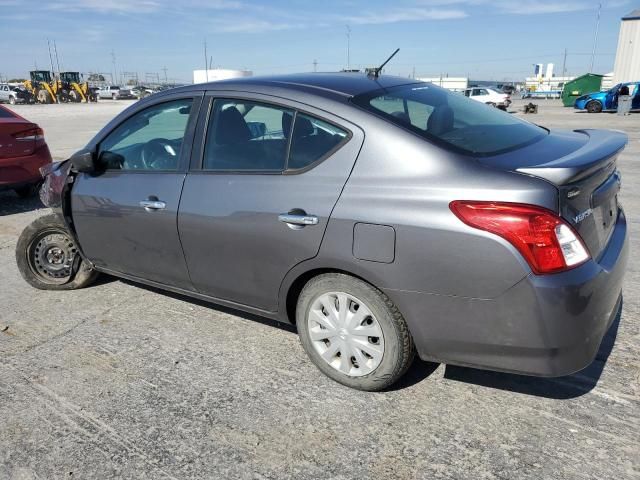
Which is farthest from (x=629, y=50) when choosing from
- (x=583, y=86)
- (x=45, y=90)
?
(x=45, y=90)

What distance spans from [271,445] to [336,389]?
21.2 inches

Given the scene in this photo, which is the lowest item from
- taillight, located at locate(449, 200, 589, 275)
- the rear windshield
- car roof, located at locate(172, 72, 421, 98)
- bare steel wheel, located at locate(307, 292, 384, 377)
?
bare steel wheel, located at locate(307, 292, 384, 377)

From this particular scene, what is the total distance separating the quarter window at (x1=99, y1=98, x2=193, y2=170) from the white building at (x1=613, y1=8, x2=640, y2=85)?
1724 inches

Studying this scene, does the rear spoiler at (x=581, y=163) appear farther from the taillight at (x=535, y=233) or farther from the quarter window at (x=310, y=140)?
the quarter window at (x=310, y=140)

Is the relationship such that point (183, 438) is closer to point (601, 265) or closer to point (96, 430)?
point (96, 430)

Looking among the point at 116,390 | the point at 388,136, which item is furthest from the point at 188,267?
the point at 388,136

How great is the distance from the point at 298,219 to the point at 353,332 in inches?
25.7

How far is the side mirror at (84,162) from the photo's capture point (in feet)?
11.8

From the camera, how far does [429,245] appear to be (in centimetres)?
226

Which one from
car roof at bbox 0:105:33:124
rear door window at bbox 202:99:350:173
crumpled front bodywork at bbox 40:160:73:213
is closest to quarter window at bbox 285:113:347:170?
rear door window at bbox 202:99:350:173

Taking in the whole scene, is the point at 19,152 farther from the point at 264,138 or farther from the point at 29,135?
the point at 264,138

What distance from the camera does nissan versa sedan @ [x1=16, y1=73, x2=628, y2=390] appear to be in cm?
215

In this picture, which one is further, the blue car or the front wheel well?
the blue car

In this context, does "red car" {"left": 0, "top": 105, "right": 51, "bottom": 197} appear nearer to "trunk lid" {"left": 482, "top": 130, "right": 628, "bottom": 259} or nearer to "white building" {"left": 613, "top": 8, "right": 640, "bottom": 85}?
"trunk lid" {"left": 482, "top": 130, "right": 628, "bottom": 259}
